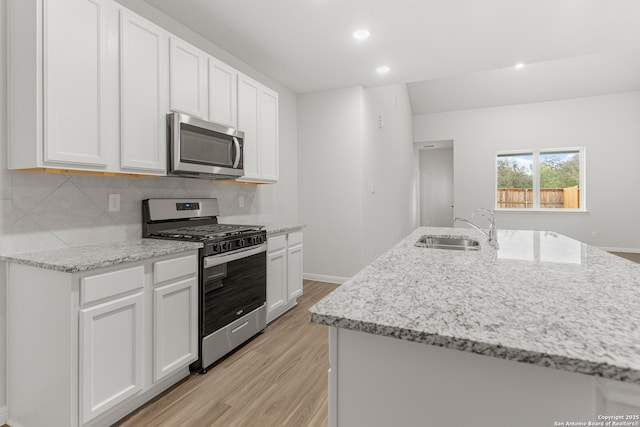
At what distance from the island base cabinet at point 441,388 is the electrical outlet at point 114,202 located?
76.6 inches

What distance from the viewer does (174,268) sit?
6.45 feet

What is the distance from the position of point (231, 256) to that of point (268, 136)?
1496 mm

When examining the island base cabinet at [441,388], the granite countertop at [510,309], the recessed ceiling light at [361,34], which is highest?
the recessed ceiling light at [361,34]

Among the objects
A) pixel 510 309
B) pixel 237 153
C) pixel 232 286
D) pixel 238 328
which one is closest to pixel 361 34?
pixel 237 153

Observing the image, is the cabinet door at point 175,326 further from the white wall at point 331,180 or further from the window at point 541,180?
the window at point 541,180

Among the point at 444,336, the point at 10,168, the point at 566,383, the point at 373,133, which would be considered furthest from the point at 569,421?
the point at 373,133

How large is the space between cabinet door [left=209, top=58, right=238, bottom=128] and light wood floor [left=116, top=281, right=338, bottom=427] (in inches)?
72.0

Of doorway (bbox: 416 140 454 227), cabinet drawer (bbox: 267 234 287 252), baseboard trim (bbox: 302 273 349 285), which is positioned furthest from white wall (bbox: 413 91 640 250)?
cabinet drawer (bbox: 267 234 287 252)

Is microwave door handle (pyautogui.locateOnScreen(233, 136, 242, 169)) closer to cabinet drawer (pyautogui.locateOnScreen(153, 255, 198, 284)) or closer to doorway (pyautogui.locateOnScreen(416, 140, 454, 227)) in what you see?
cabinet drawer (pyautogui.locateOnScreen(153, 255, 198, 284))

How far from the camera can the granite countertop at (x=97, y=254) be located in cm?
151

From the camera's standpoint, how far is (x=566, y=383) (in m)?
0.67

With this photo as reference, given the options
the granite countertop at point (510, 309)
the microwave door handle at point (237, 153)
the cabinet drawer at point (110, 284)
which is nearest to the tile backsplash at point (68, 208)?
the microwave door handle at point (237, 153)

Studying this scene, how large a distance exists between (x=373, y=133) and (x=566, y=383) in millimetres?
4427

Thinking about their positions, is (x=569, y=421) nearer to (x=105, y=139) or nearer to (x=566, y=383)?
(x=566, y=383)
